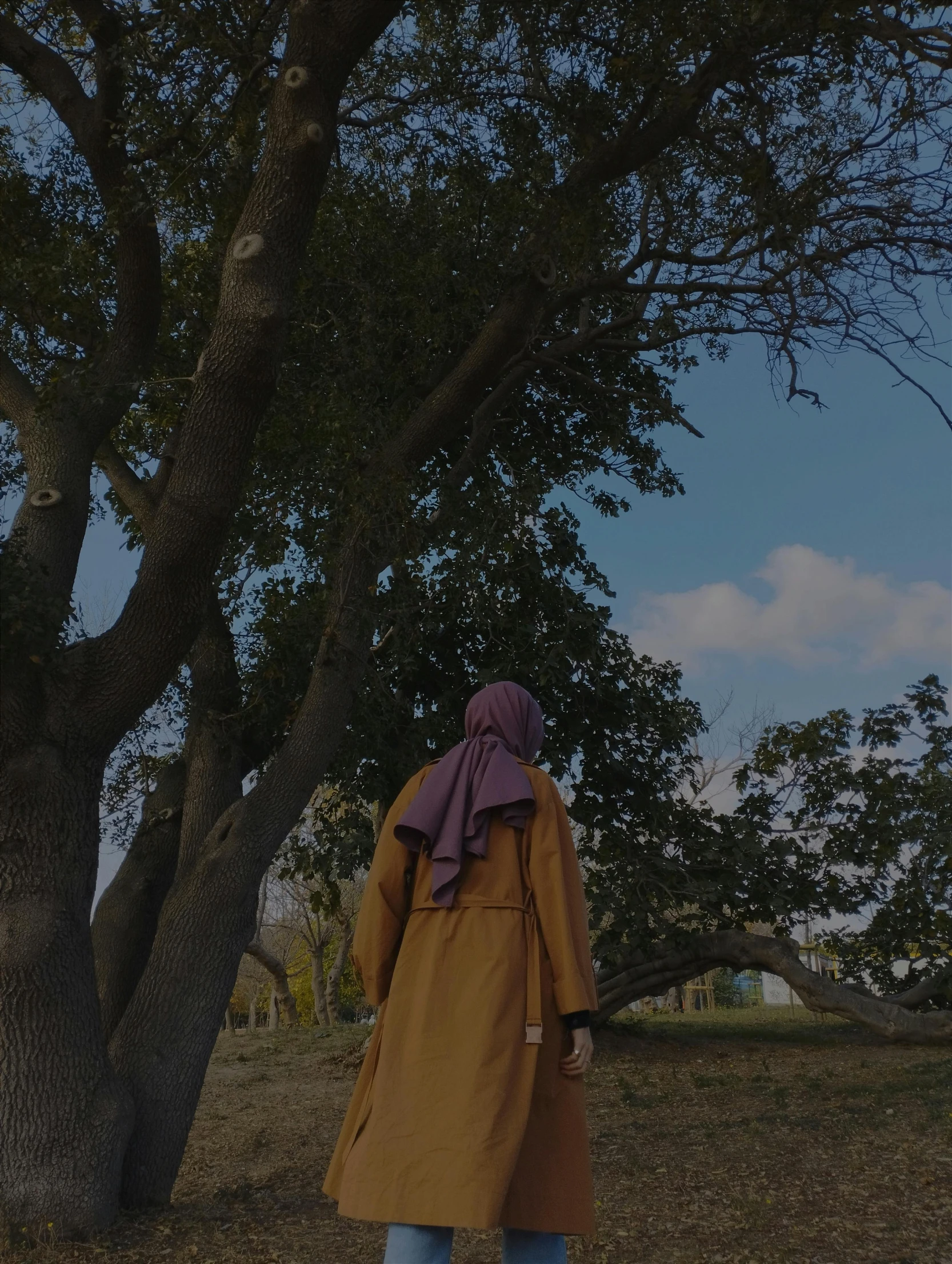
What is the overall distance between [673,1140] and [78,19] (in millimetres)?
8796

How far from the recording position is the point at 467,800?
311 cm

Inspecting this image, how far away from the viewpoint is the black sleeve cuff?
296 cm

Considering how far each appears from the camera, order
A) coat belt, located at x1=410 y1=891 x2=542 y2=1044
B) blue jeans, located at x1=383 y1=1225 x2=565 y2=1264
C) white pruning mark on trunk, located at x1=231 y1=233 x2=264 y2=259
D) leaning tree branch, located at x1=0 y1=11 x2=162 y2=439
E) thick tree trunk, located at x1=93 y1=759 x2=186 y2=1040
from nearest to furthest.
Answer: blue jeans, located at x1=383 y1=1225 x2=565 y2=1264
coat belt, located at x1=410 y1=891 x2=542 y2=1044
white pruning mark on trunk, located at x1=231 y1=233 x2=264 y2=259
thick tree trunk, located at x1=93 y1=759 x2=186 y2=1040
leaning tree branch, located at x1=0 y1=11 x2=162 y2=439

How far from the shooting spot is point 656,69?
281 inches

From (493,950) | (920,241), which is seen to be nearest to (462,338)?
(920,241)

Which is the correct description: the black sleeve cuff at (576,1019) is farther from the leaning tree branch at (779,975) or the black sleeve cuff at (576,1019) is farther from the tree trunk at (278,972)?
the tree trunk at (278,972)

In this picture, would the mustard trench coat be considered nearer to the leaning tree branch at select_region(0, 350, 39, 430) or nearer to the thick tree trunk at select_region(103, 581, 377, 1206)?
the thick tree trunk at select_region(103, 581, 377, 1206)

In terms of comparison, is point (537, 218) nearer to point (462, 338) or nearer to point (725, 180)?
point (462, 338)

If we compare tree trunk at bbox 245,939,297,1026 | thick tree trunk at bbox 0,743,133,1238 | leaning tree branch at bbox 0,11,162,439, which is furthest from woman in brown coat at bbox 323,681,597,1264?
tree trunk at bbox 245,939,297,1026

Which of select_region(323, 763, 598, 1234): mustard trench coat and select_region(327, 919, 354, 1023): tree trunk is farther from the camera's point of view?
select_region(327, 919, 354, 1023): tree trunk

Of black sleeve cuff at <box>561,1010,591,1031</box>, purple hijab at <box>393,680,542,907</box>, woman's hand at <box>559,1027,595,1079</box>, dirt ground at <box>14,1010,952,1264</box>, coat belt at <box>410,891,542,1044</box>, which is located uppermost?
purple hijab at <box>393,680,542,907</box>

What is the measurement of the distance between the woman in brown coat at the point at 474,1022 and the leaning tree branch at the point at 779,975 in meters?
7.09

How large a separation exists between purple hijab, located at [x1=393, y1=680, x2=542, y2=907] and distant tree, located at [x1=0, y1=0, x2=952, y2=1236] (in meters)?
2.88

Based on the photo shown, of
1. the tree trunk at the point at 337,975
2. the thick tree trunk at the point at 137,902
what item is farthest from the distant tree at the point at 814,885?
the tree trunk at the point at 337,975
